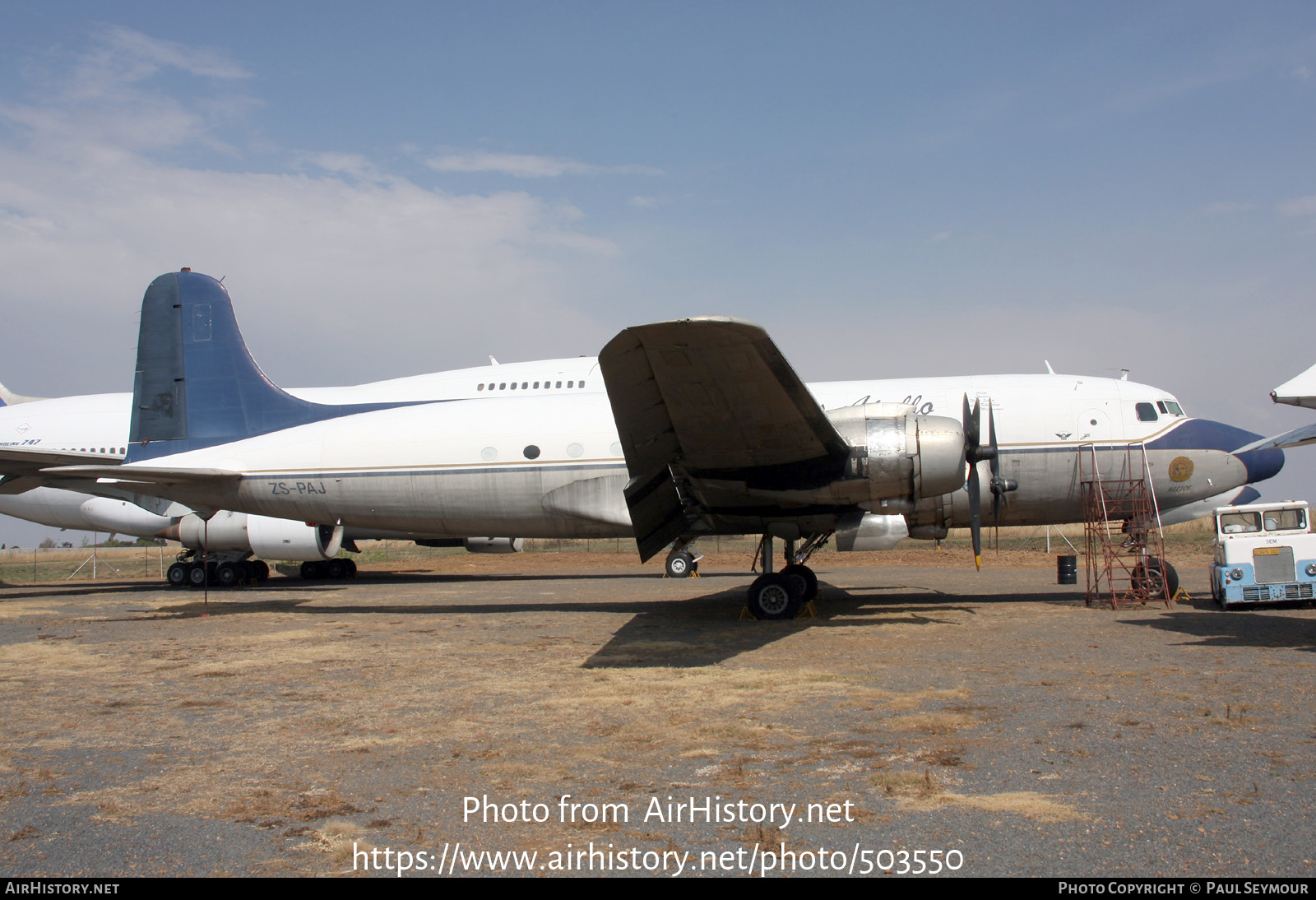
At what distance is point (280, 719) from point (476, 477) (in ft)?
24.7

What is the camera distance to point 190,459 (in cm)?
1576

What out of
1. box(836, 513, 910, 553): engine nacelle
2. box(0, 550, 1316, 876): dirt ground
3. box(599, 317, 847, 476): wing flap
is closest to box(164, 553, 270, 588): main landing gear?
box(0, 550, 1316, 876): dirt ground

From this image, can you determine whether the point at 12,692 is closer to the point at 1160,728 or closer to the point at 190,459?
the point at 190,459

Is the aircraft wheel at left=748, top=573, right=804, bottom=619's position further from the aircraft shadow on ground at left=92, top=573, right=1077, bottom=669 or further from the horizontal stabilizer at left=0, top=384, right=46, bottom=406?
the horizontal stabilizer at left=0, top=384, right=46, bottom=406

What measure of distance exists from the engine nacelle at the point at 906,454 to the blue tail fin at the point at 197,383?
10743 millimetres

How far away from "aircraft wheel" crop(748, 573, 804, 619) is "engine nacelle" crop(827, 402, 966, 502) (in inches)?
80.9

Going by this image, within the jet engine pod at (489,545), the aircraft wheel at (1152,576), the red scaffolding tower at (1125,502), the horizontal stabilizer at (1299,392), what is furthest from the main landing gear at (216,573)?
the horizontal stabilizer at (1299,392)

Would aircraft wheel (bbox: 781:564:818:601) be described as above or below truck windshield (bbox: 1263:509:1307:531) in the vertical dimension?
below

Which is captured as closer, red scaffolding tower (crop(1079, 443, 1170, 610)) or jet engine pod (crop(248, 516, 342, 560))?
red scaffolding tower (crop(1079, 443, 1170, 610))

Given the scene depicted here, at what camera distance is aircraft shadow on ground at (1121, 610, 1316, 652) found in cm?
948

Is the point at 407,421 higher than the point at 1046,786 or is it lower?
higher

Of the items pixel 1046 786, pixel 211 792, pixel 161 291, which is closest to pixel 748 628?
pixel 1046 786

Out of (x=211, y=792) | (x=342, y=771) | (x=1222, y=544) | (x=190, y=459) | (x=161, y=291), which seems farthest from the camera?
(x=161, y=291)

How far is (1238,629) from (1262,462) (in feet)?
14.5
